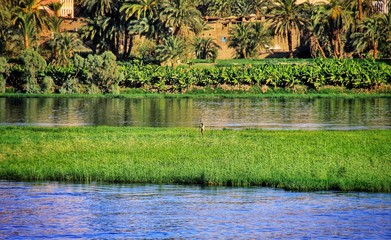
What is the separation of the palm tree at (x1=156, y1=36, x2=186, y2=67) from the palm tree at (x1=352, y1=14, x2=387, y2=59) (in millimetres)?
16462

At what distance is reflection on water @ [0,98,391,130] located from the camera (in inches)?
2147

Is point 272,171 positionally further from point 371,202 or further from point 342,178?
point 371,202

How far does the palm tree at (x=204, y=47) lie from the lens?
3878 inches

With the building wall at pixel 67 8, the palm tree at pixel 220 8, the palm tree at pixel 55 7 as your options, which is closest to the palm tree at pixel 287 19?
the palm tree at pixel 55 7

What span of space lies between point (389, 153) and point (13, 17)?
60.1m

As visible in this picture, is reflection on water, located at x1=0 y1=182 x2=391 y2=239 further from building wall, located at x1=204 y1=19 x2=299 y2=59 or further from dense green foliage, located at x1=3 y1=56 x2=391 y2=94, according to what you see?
building wall, located at x1=204 y1=19 x2=299 y2=59

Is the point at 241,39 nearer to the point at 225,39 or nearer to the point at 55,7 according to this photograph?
the point at 225,39

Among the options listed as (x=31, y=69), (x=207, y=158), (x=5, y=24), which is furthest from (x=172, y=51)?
(x=207, y=158)

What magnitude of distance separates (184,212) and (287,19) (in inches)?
2741

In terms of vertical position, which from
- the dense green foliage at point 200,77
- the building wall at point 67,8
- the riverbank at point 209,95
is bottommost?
the riverbank at point 209,95

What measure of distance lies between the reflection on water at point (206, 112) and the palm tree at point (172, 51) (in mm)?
13263

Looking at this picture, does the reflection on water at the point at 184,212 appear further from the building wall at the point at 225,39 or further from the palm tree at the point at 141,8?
A: the building wall at the point at 225,39

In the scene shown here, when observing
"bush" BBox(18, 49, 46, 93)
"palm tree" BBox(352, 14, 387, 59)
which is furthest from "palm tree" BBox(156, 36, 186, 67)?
"palm tree" BBox(352, 14, 387, 59)

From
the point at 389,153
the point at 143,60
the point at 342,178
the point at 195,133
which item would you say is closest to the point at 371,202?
the point at 342,178
